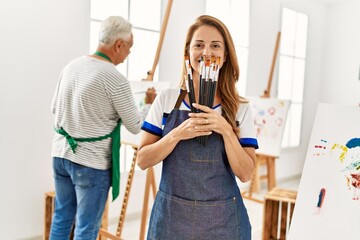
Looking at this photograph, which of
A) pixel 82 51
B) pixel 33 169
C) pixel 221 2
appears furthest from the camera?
pixel 221 2

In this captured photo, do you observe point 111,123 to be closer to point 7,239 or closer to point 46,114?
point 46,114

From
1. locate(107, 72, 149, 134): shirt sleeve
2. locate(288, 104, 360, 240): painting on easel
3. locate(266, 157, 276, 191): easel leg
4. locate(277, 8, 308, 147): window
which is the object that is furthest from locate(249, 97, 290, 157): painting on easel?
locate(107, 72, 149, 134): shirt sleeve

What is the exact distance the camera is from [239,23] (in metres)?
4.36

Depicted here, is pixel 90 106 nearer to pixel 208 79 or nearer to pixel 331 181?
pixel 208 79

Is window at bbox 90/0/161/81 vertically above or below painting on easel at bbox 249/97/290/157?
above

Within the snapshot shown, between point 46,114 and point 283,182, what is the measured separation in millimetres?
3793

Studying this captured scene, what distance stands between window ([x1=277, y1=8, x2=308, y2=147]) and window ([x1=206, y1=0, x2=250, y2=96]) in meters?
0.89

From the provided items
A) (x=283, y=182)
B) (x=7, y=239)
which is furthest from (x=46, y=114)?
(x=283, y=182)

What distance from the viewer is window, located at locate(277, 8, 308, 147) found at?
5.16m

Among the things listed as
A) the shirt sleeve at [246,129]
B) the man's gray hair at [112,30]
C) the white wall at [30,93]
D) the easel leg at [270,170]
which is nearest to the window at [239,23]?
the easel leg at [270,170]

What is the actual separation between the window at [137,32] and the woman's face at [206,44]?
2023mm

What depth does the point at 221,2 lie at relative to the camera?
4.06 metres

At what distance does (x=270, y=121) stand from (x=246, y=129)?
2621mm

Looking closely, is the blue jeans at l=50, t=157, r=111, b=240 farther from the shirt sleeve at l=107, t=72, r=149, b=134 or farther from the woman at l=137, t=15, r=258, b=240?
the woman at l=137, t=15, r=258, b=240
